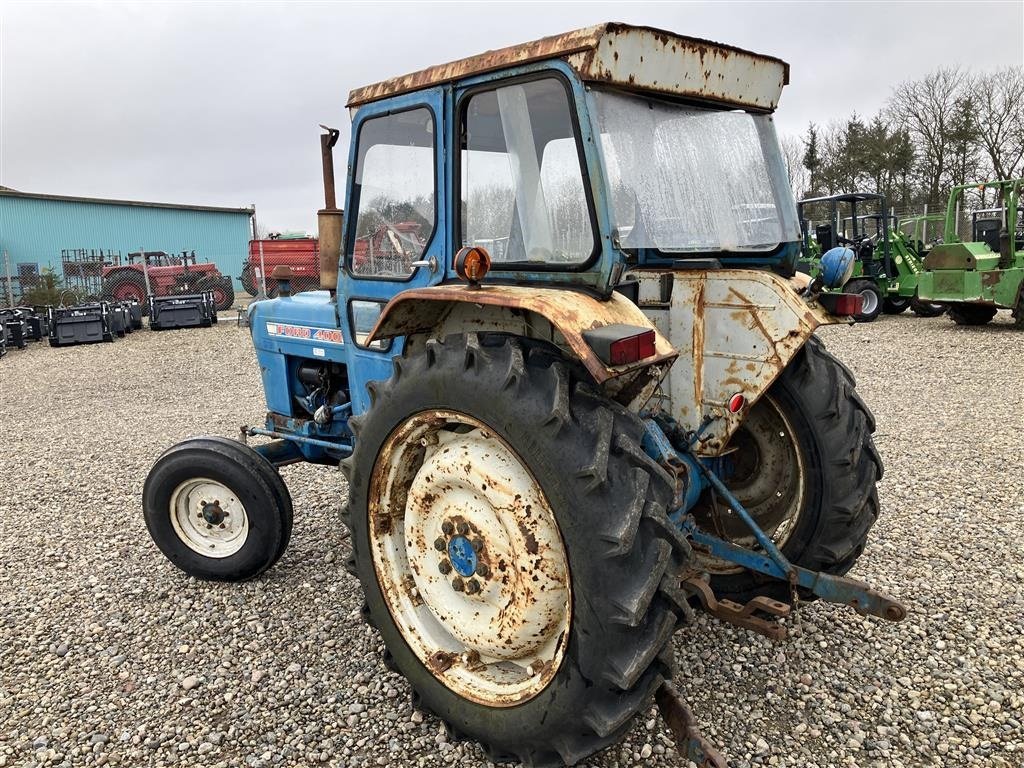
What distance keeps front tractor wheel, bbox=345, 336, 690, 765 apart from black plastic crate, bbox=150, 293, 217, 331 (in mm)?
15978

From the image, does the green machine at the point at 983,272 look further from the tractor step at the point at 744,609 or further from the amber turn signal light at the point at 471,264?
the amber turn signal light at the point at 471,264

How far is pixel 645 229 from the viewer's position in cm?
267

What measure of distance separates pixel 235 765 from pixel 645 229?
237 centimetres

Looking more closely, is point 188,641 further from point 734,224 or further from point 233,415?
point 233,415

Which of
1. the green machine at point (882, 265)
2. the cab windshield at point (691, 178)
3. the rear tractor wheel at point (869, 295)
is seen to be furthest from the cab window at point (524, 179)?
the rear tractor wheel at point (869, 295)

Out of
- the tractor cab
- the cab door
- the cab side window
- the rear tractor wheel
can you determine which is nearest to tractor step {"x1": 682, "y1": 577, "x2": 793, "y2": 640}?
the cab door

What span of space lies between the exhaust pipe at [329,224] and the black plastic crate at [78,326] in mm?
13848

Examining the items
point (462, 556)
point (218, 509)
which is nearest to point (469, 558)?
point (462, 556)

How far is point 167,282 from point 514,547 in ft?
67.0

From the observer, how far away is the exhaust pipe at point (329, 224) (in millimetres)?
3314

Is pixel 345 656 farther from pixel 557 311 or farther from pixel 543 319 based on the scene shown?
pixel 557 311

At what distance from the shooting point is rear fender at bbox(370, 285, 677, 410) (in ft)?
6.94

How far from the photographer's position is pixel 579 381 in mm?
2193

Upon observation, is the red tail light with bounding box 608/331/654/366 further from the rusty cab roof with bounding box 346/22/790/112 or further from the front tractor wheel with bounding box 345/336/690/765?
the rusty cab roof with bounding box 346/22/790/112
